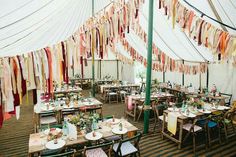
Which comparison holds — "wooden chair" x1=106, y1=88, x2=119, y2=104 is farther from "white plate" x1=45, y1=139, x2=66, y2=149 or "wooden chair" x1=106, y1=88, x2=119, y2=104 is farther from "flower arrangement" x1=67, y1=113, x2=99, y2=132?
"white plate" x1=45, y1=139, x2=66, y2=149

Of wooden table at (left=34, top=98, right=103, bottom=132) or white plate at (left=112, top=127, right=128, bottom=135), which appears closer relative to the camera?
white plate at (left=112, top=127, right=128, bottom=135)

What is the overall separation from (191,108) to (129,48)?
4613 mm

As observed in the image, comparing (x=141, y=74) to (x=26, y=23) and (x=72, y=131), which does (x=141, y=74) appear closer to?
(x=72, y=131)

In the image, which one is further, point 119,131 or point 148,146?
point 148,146

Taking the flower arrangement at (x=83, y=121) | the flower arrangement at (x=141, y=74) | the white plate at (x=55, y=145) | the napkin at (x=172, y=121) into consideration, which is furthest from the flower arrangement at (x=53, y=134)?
the flower arrangement at (x=141, y=74)

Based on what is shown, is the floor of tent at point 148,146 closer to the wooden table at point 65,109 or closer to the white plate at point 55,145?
the wooden table at point 65,109

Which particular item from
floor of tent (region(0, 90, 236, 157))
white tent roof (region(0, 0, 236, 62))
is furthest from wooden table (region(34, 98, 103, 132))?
white tent roof (region(0, 0, 236, 62))

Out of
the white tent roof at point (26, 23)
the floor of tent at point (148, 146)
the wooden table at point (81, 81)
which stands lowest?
the floor of tent at point (148, 146)

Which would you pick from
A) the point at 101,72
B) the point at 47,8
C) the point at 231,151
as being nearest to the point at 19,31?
the point at 47,8

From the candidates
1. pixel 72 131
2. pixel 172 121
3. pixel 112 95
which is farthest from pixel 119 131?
pixel 112 95

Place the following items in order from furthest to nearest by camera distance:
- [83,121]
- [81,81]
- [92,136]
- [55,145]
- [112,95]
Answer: [81,81], [112,95], [83,121], [92,136], [55,145]

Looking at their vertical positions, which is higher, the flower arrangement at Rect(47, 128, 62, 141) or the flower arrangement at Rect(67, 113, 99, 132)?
the flower arrangement at Rect(67, 113, 99, 132)

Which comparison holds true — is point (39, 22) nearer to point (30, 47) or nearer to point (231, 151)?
point (30, 47)

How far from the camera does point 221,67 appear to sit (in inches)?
302
